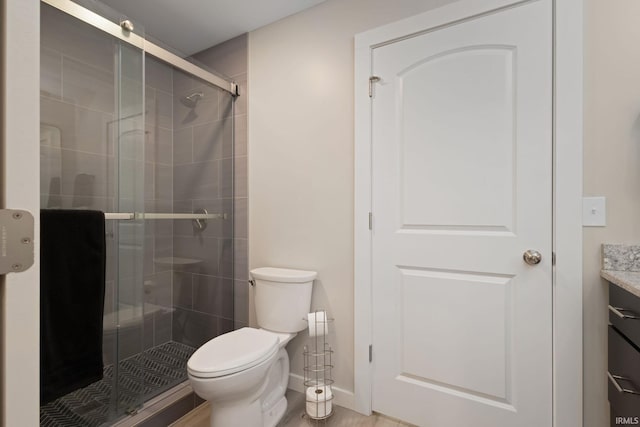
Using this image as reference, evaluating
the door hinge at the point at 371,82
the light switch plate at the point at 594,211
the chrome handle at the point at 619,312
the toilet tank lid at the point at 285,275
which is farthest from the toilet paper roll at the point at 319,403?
the door hinge at the point at 371,82

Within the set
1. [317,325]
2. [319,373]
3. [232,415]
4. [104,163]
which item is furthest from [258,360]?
[104,163]

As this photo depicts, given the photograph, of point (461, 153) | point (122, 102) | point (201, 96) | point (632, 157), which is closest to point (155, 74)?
point (201, 96)

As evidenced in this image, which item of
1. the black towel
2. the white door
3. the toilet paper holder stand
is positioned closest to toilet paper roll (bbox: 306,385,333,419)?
the toilet paper holder stand

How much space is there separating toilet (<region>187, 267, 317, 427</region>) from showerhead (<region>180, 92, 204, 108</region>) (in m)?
1.29

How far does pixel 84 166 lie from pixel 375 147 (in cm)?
148

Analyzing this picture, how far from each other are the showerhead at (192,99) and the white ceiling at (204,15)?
1.48 feet

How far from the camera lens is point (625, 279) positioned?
104 centimetres

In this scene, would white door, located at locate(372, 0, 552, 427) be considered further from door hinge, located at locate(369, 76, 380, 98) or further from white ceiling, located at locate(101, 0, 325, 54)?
white ceiling, located at locate(101, 0, 325, 54)

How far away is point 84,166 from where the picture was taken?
4.81 ft

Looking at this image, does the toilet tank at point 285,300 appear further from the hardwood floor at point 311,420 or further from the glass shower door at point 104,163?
the glass shower door at point 104,163

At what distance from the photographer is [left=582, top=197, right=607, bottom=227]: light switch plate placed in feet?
3.92

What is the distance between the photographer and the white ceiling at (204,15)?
71.9 inches

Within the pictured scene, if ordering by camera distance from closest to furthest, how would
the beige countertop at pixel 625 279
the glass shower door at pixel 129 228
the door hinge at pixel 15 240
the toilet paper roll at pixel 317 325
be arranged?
the door hinge at pixel 15 240
the beige countertop at pixel 625 279
the glass shower door at pixel 129 228
the toilet paper roll at pixel 317 325

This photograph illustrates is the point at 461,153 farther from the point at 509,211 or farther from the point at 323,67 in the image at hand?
the point at 323,67
